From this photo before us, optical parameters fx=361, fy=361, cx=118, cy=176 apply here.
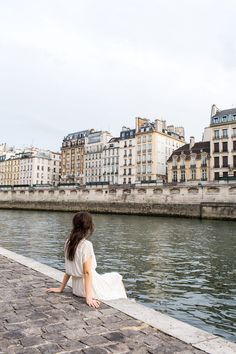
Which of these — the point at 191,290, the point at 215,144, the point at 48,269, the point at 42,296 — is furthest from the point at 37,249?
the point at 215,144

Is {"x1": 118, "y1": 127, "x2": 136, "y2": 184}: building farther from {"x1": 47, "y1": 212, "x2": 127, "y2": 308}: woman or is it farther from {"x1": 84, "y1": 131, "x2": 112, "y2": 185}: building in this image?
{"x1": 47, "y1": 212, "x2": 127, "y2": 308}: woman

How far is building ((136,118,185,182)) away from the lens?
258 feet

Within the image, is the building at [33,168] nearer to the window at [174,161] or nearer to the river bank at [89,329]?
the window at [174,161]

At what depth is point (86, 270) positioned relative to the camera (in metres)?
5.80

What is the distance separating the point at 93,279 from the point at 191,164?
6609 centimetres

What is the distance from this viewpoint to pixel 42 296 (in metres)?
6.34

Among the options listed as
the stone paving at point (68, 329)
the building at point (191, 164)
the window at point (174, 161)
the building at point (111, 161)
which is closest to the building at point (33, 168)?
the building at point (111, 161)

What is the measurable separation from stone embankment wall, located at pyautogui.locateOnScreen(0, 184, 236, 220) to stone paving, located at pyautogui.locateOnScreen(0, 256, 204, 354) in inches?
1500

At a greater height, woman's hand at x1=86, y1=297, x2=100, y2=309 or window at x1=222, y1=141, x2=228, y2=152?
window at x1=222, y1=141, x2=228, y2=152

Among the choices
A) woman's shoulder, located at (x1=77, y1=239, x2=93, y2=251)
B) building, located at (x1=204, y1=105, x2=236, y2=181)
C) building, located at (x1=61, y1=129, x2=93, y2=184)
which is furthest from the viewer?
building, located at (x1=61, y1=129, x2=93, y2=184)

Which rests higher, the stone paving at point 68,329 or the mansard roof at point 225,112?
the mansard roof at point 225,112

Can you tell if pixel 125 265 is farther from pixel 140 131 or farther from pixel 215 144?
pixel 140 131

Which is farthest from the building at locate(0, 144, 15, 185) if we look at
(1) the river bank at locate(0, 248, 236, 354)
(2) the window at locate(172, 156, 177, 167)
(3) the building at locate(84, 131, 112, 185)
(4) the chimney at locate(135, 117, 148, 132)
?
(1) the river bank at locate(0, 248, 236, 354)

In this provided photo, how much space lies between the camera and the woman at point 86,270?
Answer: 19.2 ft
